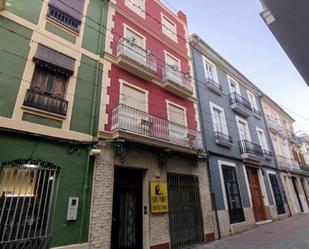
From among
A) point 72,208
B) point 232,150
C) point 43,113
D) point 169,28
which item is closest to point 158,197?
point 72,208

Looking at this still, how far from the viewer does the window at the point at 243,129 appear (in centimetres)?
1412

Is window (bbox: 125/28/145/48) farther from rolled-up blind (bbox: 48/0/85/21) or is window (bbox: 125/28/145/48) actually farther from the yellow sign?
the yellow sign

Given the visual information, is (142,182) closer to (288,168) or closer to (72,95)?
(72,95)

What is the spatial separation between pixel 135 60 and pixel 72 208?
19.8 feet

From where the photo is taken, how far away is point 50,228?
16.9 feet

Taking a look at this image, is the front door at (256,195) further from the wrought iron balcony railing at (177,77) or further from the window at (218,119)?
the wrought iron balcony railing at (177,77)

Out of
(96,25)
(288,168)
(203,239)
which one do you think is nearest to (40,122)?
(96,25)

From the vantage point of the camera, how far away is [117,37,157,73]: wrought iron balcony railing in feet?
28.2

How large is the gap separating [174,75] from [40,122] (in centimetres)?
682

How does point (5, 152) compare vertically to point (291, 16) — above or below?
below

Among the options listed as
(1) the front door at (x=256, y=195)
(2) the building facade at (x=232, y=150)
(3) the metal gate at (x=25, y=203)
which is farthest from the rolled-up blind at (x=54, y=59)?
(1) the front door at (x=256, y=195)

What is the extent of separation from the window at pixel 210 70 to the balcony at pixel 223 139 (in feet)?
13.1

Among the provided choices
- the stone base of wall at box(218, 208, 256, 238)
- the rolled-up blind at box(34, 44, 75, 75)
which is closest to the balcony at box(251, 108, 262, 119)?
the stone base of wall at box(218, 208, 256, 238)

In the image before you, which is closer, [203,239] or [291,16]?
[291,16]
